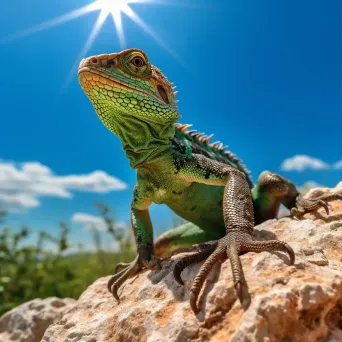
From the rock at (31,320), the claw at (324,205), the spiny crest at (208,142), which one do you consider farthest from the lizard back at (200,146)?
the rock at (31,320)

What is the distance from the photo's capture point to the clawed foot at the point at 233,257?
8.28 ft

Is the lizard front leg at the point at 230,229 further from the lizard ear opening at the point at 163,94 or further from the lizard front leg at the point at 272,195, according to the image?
the lizard front leg at the point at 272,195

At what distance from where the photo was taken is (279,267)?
267cm

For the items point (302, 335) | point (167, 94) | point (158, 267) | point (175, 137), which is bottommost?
point (302, 335)

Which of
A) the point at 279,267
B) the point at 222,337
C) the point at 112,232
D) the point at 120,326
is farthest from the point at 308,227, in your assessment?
the point at 112,232

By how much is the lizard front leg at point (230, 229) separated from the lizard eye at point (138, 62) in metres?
1.11

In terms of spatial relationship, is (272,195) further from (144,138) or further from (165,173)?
(144,138)

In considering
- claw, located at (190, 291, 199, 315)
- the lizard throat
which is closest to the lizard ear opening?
the lizard throat

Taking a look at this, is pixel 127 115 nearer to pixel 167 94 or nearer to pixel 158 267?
pixel 167 94

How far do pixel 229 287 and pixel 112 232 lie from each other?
745 centimetres

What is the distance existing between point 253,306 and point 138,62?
109 inches

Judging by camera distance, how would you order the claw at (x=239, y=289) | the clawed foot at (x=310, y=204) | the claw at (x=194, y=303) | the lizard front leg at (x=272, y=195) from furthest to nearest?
1. the lizard front leg at (x=272, y=195)
2. the clawed foot at (x=310, y=204)
3. the claw at (x=194, y=303)
4. the claw at (x=239, y=289)

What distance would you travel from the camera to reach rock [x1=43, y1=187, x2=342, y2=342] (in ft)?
7.63

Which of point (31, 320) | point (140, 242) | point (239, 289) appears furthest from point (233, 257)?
point (31, 320)
